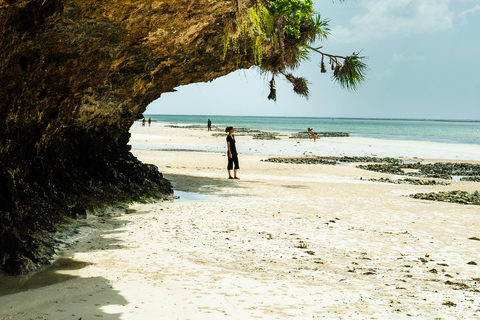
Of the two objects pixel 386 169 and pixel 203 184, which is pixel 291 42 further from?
pixel 386 169

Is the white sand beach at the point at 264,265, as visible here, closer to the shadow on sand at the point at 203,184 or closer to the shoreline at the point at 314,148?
the shadow on sand at the point at 203,184

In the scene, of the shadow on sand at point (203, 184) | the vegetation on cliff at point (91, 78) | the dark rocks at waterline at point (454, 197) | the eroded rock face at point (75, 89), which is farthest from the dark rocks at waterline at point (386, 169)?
the eroded rock face at point (75, 89)

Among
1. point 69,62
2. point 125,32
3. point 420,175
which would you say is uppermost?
point 125,32

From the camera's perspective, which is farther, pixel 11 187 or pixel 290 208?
pixel 290 208

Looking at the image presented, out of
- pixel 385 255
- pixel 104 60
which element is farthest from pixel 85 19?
pixel 385 255

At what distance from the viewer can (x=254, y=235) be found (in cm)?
818

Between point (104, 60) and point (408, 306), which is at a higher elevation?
point (104, 60)

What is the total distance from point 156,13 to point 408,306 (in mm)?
5515

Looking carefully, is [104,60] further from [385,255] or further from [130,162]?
[385,255]

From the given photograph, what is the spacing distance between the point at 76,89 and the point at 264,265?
4935mm

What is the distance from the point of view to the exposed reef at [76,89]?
648cm

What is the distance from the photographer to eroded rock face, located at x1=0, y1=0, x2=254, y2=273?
648 centimetres

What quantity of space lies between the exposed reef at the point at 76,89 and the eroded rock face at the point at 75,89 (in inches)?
0.8

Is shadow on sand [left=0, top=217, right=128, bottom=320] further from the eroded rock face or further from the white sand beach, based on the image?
the eroded rock face
